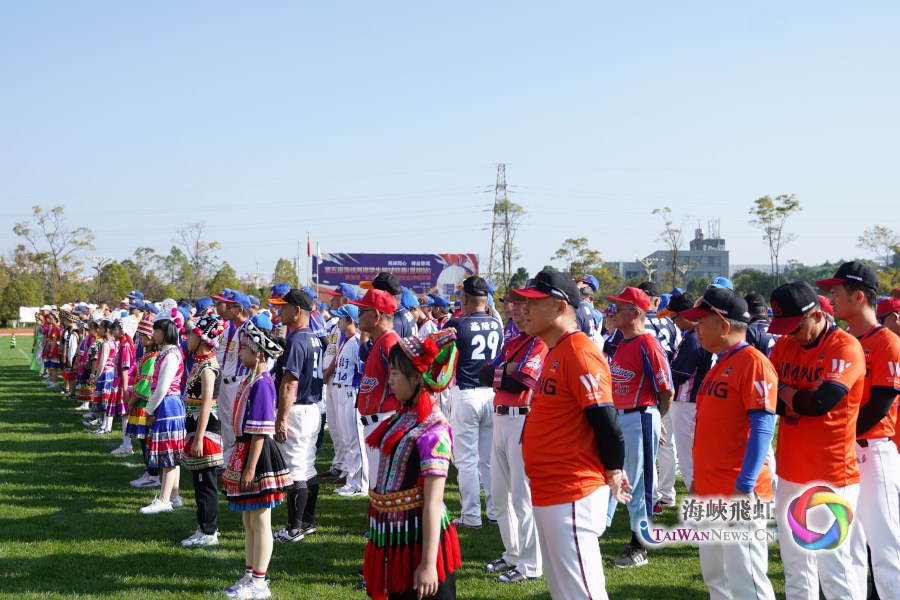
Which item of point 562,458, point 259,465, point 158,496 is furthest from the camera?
point 158,496

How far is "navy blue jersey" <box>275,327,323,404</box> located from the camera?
7238 millimetres

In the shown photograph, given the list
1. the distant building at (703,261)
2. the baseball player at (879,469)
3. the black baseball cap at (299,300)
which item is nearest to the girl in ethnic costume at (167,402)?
the black baseball cap at (299,300)

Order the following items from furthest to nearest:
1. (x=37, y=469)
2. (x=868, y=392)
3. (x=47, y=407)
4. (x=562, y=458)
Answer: (x=47, y=407) < (x=37, y=469) < (x=868, y=392) < (x=562, y=458)

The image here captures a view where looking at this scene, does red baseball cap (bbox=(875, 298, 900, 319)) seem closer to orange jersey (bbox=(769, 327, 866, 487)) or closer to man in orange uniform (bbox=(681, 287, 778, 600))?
orange jersey (bbox=(769, 327, 866, 487))

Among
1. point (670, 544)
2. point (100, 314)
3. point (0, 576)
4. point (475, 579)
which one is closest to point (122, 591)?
point (0, 576)

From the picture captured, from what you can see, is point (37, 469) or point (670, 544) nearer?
point (670, 544)

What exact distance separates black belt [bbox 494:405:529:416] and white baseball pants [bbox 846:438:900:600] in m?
2.57

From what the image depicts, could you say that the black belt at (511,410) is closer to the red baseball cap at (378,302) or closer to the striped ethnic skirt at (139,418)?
the red baseball cap at (378,302)

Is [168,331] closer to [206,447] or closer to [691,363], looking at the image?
[206,447]

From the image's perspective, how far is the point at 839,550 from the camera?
4.66 meters

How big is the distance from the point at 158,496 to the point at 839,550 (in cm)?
756

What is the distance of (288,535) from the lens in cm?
779

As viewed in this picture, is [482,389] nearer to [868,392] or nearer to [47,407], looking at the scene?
[868,392]

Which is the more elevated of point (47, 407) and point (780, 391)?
point (780, 391)
